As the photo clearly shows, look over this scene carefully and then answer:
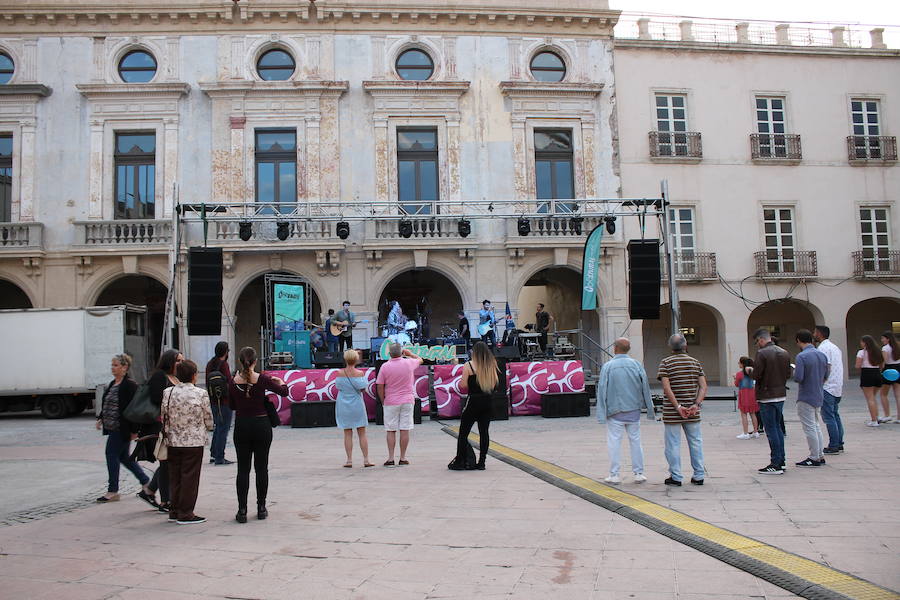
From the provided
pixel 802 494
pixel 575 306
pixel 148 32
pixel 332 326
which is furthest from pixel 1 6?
pixel 802 494

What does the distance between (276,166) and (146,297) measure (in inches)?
263

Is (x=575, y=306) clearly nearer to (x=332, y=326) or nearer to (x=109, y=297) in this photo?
(x=332, y=326)

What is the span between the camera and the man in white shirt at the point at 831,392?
1039 centimetres

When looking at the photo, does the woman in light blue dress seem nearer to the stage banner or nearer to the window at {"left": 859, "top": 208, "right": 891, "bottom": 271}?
the stage banner

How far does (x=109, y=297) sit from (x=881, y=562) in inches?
990

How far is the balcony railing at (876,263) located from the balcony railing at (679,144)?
250 inches

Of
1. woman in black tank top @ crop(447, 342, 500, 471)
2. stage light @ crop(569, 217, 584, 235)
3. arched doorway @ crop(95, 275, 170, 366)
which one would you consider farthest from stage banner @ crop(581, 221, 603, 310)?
arched doorway @ crop(95, 275, 170, 366)

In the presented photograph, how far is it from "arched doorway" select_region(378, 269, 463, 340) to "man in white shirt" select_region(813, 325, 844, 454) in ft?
51.9

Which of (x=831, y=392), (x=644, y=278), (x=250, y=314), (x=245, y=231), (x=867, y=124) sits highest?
(x=867, y=124)

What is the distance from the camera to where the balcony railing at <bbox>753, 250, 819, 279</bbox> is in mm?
24969

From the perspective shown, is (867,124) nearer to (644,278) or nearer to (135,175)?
(644,278)

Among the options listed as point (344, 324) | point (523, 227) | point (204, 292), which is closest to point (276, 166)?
point (204, 292)

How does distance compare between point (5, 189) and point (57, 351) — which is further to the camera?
point (5, 189)

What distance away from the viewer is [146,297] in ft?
84.7
